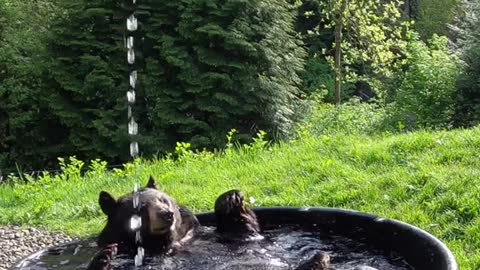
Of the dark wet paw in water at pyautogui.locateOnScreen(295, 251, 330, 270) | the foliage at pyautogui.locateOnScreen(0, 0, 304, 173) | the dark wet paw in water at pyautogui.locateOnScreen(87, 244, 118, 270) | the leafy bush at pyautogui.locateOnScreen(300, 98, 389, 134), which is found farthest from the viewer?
the foliage at pyautogui.locateOnScreen(0, 0, 304, 173)

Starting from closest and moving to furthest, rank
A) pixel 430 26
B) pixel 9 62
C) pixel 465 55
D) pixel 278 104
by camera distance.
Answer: pixel 465 55 → pixel 278 104 → pixel 9 62 → pixel 430 26

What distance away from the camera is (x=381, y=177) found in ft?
18.6

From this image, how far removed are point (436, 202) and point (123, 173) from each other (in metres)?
3.29

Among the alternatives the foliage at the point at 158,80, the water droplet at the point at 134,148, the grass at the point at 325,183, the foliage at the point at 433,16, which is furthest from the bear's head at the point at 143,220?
the foliage at the point at 433,16

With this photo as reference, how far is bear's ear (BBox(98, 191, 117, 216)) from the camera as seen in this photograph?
3.40 metres

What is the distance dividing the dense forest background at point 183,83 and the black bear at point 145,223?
6.46 metres

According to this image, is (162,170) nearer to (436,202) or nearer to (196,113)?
(436,202)

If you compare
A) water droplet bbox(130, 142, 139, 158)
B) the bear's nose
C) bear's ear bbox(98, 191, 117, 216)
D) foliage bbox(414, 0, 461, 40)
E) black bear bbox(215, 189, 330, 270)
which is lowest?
water droplet bbox(130, 142, 139, 158)

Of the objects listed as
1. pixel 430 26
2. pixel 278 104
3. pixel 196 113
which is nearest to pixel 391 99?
pixel 278 104

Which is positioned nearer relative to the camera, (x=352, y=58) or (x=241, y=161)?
(x=241, y=161)

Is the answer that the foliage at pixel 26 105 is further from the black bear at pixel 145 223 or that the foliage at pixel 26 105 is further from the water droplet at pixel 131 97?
the black bear at pixel 145 223

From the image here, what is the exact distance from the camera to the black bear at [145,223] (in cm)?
337

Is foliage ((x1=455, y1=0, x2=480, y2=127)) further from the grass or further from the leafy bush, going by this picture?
the grass

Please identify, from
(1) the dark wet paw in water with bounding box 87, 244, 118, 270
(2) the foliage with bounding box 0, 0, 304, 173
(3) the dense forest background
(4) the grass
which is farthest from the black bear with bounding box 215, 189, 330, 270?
(2) the foliage with bounding box 0, 0, 304, 173
